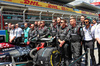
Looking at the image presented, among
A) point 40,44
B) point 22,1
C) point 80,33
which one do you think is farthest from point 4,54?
point 22,1

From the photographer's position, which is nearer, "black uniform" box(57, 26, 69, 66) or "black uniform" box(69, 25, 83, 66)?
"black uniform" box(69, 25, 83, 66)

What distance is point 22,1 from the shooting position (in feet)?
40.8

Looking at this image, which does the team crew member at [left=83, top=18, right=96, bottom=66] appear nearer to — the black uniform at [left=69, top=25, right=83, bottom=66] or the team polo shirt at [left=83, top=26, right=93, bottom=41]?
the team polo shirt at [left=83, top=26, right=93, bottom=41]

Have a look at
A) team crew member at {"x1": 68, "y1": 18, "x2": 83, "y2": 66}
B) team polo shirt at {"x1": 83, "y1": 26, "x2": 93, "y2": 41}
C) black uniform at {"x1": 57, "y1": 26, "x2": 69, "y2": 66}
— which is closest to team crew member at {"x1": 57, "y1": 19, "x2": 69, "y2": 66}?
black uniform at {"x1": 57, "y1": 26, "x2": 69, "y2": 66}

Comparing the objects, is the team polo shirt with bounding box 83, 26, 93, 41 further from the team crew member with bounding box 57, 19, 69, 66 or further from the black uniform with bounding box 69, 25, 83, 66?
the team crew member with bounding box 57, 19, 69, 66

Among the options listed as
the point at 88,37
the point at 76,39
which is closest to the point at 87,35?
the point at 88,37

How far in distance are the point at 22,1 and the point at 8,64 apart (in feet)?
36.3

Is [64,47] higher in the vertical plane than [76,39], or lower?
lower

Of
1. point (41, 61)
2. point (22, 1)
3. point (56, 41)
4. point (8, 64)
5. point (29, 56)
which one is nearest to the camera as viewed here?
point (8, 64)

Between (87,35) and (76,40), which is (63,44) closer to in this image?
(76,40)

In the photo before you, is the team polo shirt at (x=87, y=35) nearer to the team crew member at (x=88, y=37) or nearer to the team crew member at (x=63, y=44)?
the team crew member at (x=88, y=37)

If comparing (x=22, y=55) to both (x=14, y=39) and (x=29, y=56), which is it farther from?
(x=14, y=39)

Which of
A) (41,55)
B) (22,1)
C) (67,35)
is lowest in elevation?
(41,55)

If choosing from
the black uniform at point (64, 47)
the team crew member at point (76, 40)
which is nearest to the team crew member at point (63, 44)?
the black uniform at point (64, 47)
